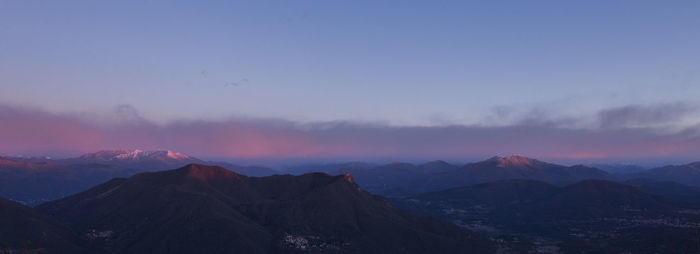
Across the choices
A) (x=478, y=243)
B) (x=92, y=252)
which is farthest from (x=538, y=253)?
(x=92, y=252)

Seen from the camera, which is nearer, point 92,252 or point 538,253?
point 92,252

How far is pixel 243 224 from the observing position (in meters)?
155

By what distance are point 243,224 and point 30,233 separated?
73.9 metres

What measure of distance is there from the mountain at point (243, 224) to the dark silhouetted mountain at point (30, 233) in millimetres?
9887

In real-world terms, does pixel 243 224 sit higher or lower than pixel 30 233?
higher

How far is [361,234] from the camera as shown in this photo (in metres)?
167

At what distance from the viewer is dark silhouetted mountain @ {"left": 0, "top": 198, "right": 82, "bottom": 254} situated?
127125 millimetres

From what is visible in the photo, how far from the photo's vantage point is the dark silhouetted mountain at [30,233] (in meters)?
127

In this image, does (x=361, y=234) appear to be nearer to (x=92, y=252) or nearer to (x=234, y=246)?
(x=234, y=246)

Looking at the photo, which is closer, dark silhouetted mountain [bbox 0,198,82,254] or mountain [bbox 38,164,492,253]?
dark silhouetted mountain [bbox 0,198,82,254]

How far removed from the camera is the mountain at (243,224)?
14138 cm

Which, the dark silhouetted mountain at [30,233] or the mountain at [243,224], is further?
the mountain at [243,224]

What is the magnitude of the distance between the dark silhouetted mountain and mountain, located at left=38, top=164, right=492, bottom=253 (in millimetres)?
9887

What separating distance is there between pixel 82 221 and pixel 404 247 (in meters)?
144
